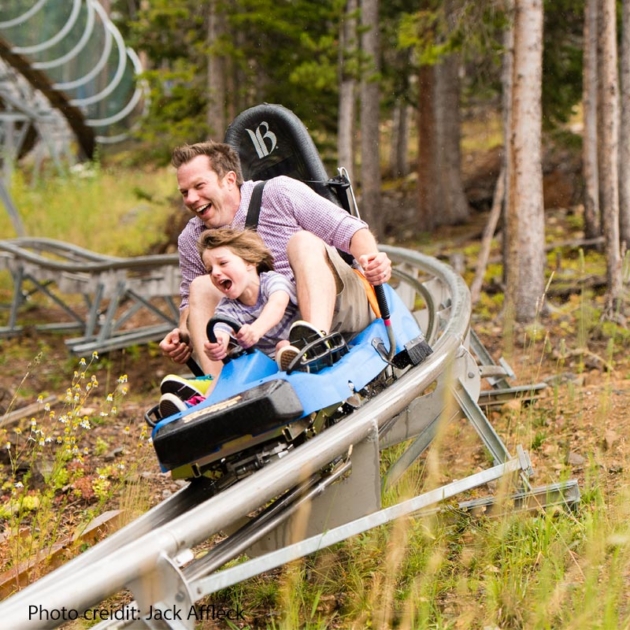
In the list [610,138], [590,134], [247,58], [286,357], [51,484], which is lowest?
[590,134]

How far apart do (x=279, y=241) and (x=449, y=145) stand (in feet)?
38.9

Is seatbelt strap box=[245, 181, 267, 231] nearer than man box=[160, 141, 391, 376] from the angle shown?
No

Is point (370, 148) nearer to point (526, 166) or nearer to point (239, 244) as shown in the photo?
point (526, 166)

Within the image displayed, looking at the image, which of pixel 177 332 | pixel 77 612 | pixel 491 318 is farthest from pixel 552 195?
pixel 77 612

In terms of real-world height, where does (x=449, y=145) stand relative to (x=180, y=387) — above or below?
below

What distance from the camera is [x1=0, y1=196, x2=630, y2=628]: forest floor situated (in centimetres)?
413

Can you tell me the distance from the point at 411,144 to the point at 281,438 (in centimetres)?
2491

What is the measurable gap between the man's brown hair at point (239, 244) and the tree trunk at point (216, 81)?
8.54m

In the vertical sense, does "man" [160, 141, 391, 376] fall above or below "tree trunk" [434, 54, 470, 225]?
above

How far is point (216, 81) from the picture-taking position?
40.5 ft

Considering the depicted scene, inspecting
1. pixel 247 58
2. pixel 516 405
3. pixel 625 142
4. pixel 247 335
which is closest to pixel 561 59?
pixel 247 58

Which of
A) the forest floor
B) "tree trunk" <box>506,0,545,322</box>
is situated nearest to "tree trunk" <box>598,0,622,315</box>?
the forest floor

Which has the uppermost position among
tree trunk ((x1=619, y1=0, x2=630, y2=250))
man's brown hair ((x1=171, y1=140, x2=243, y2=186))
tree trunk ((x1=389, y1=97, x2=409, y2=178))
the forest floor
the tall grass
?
man's brown hair ((x1=171, y1=140, x2=243, y2=186))

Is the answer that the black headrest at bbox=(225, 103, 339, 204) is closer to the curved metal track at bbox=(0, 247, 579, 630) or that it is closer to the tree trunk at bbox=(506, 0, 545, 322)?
the curved metal track at bbox=(0, 247, 579, 630)
